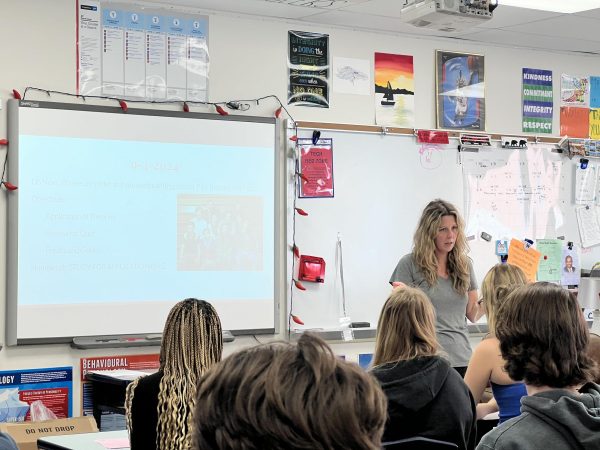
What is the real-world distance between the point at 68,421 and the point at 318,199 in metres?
1.90

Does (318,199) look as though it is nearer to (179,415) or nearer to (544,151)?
(544,151)

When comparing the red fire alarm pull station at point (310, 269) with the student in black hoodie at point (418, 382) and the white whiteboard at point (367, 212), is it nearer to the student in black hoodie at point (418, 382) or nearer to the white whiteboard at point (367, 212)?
the white whiteboard at point (367, 212)

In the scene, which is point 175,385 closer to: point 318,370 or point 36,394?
point 318,370

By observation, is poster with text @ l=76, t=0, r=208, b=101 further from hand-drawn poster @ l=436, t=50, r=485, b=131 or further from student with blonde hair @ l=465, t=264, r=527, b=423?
student with blonde hair @ l=465, t=264, r=527, b=423

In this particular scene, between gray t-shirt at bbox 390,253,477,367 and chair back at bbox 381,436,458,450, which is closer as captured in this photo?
chair back at bbox 381,436,458,450

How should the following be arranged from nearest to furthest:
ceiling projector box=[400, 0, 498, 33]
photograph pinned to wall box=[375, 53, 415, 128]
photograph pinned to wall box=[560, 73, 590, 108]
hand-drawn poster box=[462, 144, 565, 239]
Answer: ceiling projector box=[400, 0, 498, 33] < photograph pinned to wall box=[375, 53, 415, 128] < hand-drawn poster box=[462, 144, 565, 239] < photograph pinned to wall box=[560, 73, 590, 108]

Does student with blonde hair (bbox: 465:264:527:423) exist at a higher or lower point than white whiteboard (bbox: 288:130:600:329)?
lower

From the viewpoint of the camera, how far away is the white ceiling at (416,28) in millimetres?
4844

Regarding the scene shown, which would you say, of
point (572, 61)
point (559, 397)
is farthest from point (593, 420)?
point (572, 61)

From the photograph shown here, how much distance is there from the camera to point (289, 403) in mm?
842

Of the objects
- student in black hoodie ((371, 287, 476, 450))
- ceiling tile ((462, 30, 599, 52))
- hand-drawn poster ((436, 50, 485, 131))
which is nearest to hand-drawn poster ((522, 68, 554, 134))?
ceiling tile ((462, 30, 599, 52))

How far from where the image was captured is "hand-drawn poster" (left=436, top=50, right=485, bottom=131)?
572cm

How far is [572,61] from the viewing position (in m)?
6.29

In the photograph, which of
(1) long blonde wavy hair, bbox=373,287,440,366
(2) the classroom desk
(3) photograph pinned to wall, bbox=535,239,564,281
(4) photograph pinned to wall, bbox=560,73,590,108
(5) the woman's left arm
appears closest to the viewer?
(1) long blonde wavy hair, bbox=373,287,440,366
